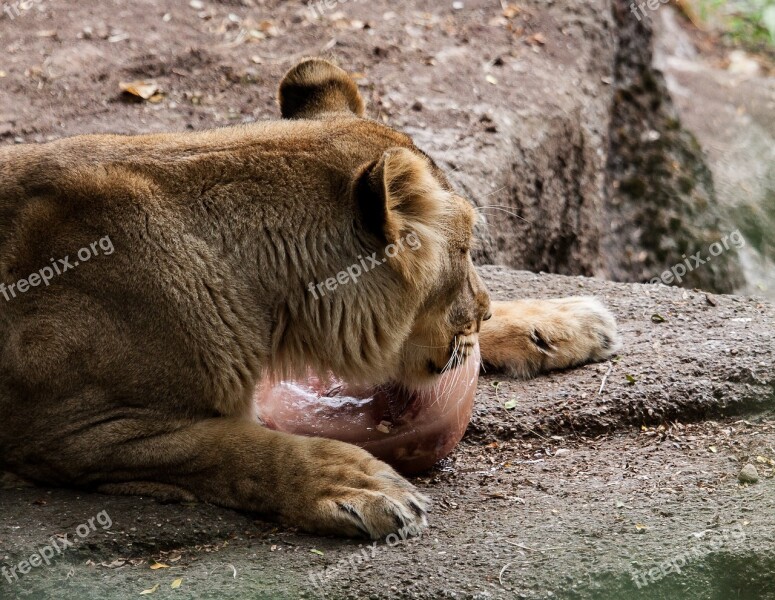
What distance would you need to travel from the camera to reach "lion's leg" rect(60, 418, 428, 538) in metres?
4.13

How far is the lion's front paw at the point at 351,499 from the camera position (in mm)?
4102

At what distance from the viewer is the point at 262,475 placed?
4.25 m

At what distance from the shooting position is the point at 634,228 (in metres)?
10.2

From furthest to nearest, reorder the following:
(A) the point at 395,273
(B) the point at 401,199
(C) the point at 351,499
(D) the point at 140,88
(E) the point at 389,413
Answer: (D) the point at 140,88
(E) the point at 389,413
(A) the point at 395,273
(B) the point at 401,199
(C) the point at 351,499

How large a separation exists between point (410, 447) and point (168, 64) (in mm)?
4708

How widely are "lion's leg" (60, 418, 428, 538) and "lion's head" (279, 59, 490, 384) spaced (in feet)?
1.46

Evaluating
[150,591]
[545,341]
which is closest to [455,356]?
[545,341]

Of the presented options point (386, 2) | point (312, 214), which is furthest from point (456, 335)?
point (386, 2)

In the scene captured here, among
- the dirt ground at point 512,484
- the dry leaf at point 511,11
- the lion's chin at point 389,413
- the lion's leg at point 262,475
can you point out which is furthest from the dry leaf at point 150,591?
the dry leaf at point 511,11

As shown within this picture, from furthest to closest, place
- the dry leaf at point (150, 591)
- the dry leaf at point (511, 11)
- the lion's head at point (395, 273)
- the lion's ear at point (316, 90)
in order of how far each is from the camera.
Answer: the dry leaf at point (511, 11) → the lion's ear at point (316, 90) → the lion's head at point (395, 273) → the dry leaf at point (150, 591)

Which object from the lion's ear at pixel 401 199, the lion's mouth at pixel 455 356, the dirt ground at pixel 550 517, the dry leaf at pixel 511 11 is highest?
the lion's ear at pixel 401 199

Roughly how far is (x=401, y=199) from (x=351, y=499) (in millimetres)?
1179

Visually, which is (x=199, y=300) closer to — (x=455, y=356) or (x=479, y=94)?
(x=455, y=356)

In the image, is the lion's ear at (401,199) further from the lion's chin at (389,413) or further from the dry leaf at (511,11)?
the dry leaf at (511,11)
